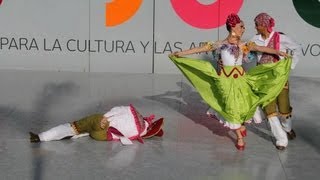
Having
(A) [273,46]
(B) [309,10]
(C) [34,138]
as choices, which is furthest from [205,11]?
(C) [34,138]

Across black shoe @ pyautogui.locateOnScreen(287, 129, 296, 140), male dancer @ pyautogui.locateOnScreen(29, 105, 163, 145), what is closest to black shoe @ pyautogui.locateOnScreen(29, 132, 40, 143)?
male dancer @ pyautogui.locateOnScreen(29, 105, 163, 145)

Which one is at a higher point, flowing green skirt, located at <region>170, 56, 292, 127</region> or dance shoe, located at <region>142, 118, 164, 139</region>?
flowing green skirt, located at <region>170, 56, 292, 127</region>

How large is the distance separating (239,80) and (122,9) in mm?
4757

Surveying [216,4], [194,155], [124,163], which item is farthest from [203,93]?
[216,4]

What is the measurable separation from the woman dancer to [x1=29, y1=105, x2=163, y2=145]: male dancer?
889 mm

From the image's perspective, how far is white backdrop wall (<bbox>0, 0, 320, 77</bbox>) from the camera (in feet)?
37.7

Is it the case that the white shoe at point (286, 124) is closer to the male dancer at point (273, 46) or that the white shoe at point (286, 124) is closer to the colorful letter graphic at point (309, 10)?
the male dancer at point (273, 46)

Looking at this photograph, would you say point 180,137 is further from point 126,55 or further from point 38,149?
point 126,55

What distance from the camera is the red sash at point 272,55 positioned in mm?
7332

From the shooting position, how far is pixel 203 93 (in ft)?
24.9

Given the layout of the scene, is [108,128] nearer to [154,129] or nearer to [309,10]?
[154,129]

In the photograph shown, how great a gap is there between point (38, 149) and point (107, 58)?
4.74 metres

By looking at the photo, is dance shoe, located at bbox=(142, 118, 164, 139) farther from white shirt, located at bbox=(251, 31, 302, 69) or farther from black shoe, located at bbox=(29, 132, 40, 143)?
white shirt, located at bbox=(251, 31, 302, 69)

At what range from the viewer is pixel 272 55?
7.43 metres
